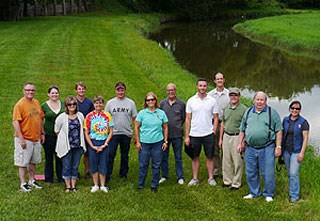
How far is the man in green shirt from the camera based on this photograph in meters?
9.56

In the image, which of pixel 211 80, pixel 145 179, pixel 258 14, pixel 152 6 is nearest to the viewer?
pixel 145 179

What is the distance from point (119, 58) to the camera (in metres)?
26.8

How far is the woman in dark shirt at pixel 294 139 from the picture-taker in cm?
877

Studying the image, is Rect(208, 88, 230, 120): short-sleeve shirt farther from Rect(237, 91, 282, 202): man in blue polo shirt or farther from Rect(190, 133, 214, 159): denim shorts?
Rect(237, 91, 282, 202): man in blue polo shirt

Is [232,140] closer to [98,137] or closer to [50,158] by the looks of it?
[98,137]

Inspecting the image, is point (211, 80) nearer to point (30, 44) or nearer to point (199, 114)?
point (30, 44)

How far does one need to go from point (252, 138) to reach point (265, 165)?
57cm

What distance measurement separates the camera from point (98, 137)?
9.48 m

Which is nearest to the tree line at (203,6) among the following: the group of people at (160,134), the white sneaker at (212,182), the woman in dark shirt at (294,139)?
the group of people at (160,134)

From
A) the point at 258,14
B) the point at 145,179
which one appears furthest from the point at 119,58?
the point at 258,14

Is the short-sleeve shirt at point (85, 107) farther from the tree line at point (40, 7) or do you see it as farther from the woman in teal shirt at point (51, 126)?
the tree line at point (40, 7)

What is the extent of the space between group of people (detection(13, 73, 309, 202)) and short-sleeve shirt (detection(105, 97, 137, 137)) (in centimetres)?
2

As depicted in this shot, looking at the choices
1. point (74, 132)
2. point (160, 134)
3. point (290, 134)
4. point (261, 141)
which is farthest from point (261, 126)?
point (74, 132)

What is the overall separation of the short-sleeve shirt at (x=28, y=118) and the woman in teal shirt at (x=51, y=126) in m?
0.26
